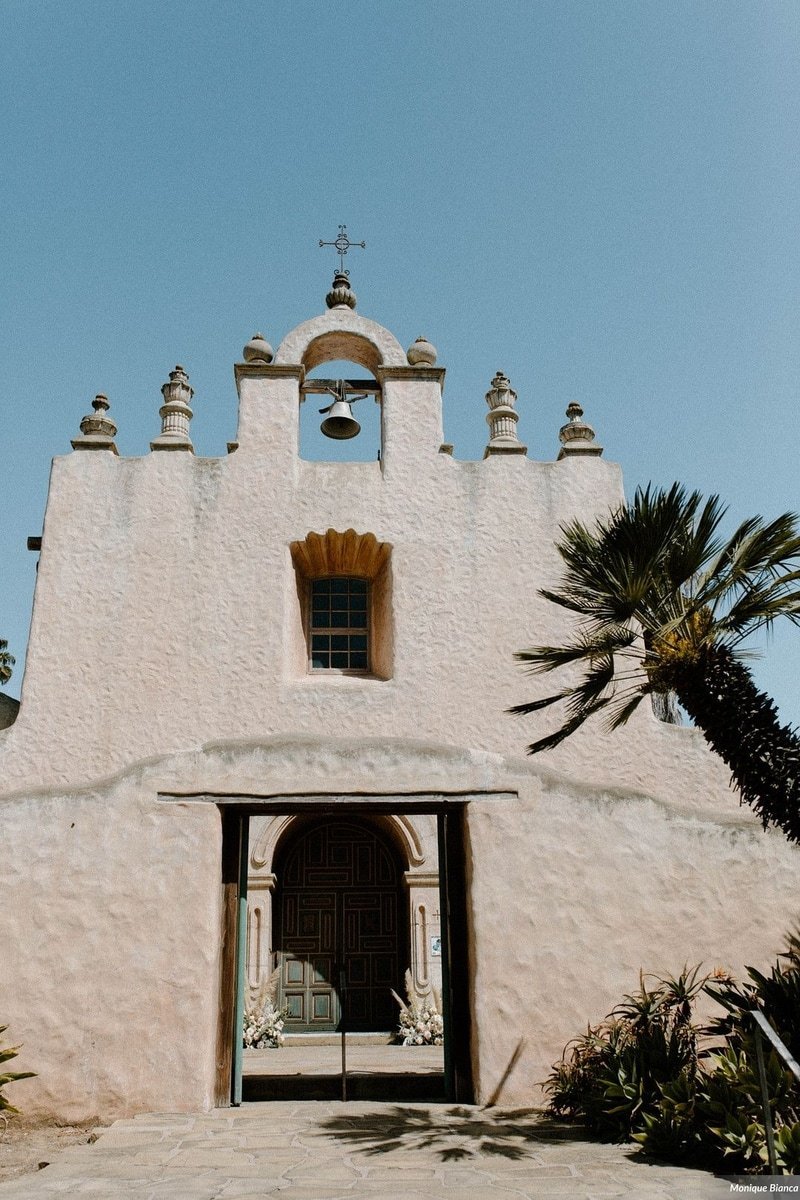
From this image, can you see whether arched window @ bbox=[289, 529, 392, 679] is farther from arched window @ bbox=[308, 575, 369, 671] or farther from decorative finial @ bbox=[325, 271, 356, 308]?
decorative finial @ bbox=[325, 271, 356, 308]

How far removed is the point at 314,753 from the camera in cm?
908

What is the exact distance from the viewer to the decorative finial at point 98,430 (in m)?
10.4

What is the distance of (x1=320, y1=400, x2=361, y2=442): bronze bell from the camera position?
11180 mm

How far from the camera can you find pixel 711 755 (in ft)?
31.5

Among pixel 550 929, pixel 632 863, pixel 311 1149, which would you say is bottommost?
pixel 311 1149

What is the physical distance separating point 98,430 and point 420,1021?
9262mm

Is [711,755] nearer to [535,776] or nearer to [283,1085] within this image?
[535,776]

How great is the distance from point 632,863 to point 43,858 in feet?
18.1

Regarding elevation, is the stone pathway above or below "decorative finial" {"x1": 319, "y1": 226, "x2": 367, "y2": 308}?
below

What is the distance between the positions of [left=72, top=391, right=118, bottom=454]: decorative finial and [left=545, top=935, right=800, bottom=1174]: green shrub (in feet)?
25.6

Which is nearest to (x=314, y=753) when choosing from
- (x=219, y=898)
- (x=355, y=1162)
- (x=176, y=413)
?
(x=219, y=898)

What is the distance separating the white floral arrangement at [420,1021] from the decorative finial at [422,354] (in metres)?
8.71

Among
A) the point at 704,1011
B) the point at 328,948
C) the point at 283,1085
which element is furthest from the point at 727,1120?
the point at 328,948

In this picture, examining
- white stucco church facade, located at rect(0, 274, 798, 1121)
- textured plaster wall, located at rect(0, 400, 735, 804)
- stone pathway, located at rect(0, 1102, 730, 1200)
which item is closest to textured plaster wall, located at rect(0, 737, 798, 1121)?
white stucco church facade, located at rect(0, 274, 798, 1121)
